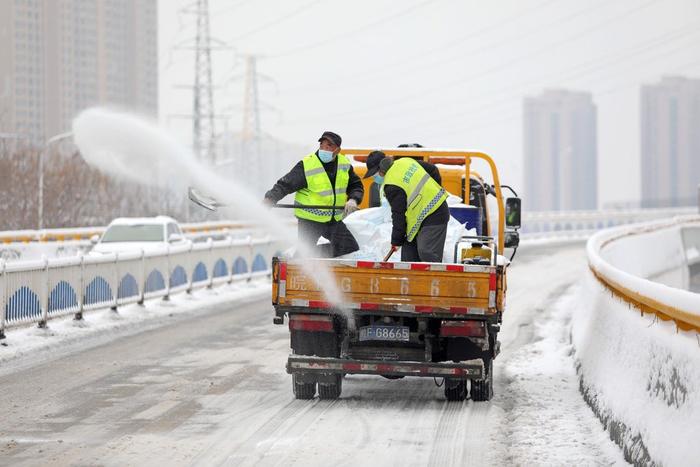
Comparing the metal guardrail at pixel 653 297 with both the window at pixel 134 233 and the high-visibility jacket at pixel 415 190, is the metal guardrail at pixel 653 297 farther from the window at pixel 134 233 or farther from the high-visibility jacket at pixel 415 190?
the window at pixel 134 233

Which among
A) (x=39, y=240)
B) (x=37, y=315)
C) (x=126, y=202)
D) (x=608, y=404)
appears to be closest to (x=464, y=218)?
(x=608, y=404)

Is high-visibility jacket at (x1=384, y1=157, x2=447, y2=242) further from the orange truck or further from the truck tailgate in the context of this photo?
the truck tailgate

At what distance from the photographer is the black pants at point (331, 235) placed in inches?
516

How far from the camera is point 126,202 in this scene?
66.7m

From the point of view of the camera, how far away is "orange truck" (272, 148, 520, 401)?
1190cm

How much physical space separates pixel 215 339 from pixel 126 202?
48844mm

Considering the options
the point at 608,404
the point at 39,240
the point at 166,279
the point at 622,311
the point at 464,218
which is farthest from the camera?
the point at 39,240

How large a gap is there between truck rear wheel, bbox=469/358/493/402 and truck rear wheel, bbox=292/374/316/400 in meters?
1.50

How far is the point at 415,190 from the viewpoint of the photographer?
41.8 feet

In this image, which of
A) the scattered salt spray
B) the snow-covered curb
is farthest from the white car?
the scattered salt spray

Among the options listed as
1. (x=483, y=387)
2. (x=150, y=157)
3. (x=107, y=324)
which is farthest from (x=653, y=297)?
(x=107, y=324)

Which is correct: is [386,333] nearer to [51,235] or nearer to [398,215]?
[398,215]

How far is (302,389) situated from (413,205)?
6.65 ft

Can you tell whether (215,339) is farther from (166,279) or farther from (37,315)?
(166,279)
